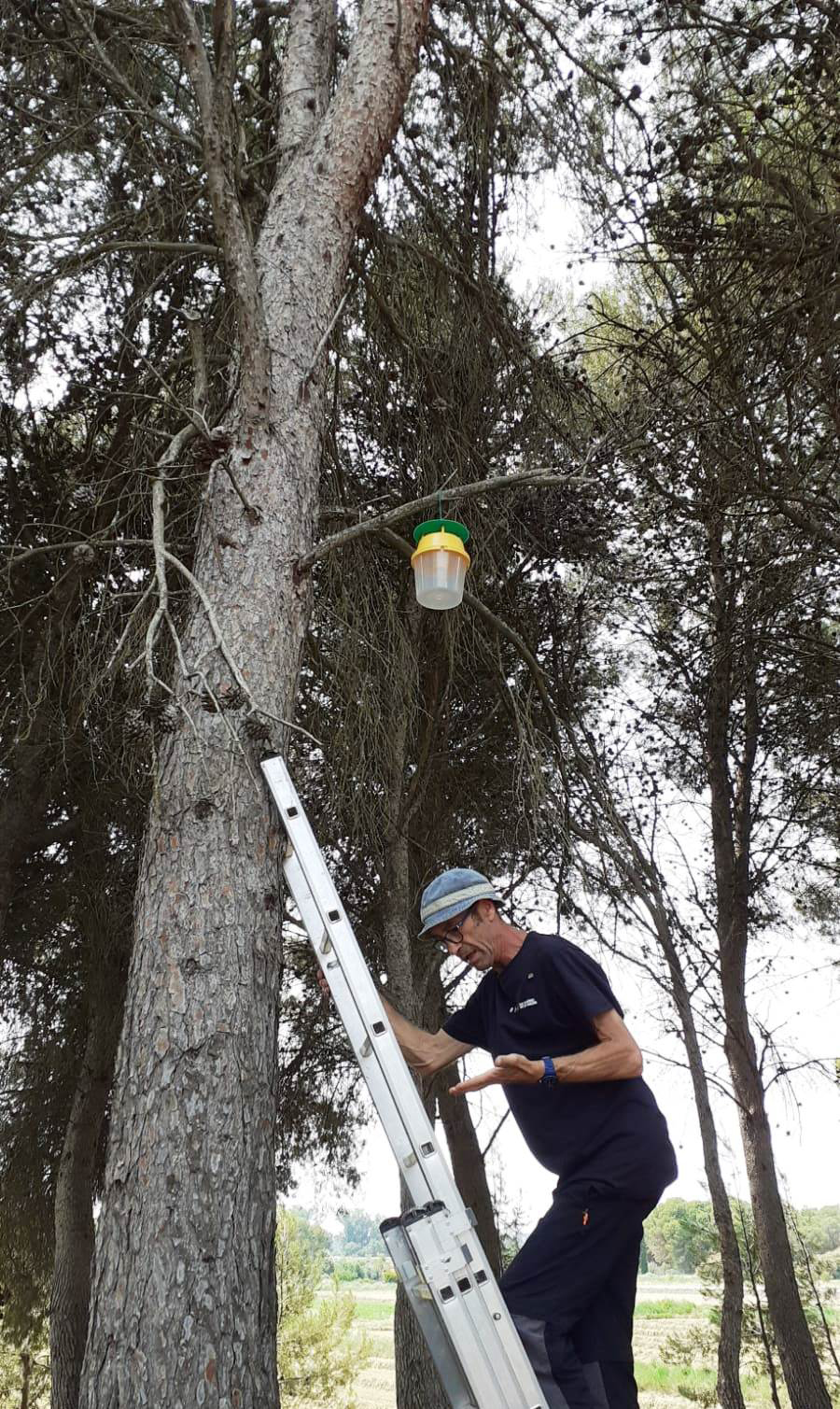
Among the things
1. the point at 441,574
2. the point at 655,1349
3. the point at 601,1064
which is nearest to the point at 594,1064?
the point at 601,1064

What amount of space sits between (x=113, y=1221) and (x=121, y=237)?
4.74 m

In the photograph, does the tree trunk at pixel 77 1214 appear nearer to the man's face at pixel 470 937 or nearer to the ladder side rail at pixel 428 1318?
the man's face at pixel 470 937

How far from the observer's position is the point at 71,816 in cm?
699

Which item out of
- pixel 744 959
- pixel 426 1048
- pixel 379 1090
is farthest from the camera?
pixel 744 959

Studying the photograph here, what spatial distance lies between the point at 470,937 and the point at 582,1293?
0.84 m

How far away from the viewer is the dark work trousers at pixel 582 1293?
1.95m

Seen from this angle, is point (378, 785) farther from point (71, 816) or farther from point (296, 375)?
→ point (296, 375)

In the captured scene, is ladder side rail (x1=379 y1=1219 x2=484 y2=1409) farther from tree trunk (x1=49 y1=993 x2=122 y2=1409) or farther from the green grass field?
the green grass field

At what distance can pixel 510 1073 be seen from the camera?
207 cm

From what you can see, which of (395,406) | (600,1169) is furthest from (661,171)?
(600,1169)

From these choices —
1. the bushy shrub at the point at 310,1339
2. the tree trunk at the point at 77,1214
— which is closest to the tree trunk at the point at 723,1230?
the tree trunk at the point at 77,1214

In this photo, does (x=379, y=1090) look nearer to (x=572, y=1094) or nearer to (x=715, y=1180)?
(x=572, y=1094)

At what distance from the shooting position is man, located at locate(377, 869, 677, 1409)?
1.99 m

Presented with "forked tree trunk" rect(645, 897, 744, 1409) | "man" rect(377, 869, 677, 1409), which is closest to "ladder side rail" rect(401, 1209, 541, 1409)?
"man" rect(377, 869, 677, 1409)
